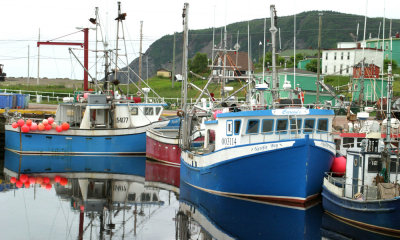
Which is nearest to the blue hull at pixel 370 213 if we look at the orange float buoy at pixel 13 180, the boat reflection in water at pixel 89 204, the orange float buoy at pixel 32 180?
the boat reflection in water at pixel 89 204

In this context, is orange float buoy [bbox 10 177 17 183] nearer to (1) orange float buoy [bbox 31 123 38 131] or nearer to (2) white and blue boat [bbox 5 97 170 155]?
(2) white and blue boat [bbox 5 97 170 155]

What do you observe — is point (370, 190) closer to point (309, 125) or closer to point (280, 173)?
point (280, 173)

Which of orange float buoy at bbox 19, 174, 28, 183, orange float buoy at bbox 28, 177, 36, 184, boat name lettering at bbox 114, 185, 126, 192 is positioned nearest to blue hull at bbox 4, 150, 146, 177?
orange float buoy at bbox 19, 174, 28, 183

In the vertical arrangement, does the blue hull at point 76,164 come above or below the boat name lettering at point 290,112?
below

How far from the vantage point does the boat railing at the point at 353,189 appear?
1850cm

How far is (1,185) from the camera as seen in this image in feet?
92.6

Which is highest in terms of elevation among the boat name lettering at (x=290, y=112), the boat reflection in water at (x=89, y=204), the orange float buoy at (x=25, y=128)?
the boat name lettering at (x=290, y=112)

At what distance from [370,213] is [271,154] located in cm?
445

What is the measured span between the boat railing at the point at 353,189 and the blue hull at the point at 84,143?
18.6 metres

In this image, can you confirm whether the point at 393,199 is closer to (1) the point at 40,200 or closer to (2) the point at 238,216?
(2) the point at 238,216

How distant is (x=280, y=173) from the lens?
21.3 meters

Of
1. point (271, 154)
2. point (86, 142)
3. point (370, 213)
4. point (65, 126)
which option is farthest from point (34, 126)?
point (370, 213)

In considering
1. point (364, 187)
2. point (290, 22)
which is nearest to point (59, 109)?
point (364, 187)

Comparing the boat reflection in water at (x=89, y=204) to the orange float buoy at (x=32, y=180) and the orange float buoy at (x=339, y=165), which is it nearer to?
the orange float buoy at (x=32, y=180)
